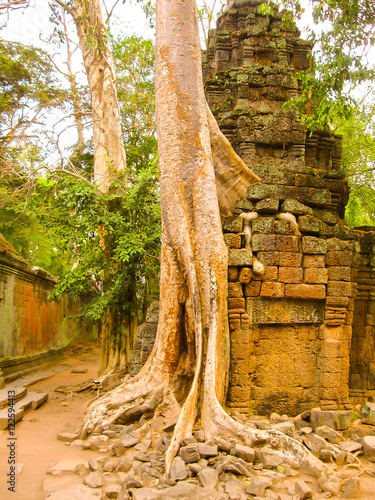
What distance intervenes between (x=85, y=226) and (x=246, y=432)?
390cm

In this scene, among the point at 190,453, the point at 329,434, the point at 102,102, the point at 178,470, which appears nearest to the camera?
the point at 178,470

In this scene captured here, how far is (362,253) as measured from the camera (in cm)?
540

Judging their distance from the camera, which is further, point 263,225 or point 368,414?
point 263,225

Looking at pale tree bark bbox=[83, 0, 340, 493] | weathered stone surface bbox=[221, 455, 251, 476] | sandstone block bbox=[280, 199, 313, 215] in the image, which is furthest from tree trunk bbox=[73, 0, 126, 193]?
weathered stone surface bbox=[221, 455, 251, 476]

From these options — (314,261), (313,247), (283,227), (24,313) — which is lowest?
(24,313)

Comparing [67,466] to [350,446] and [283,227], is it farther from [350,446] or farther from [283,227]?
[283,227]

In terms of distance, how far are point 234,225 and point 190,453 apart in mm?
2358

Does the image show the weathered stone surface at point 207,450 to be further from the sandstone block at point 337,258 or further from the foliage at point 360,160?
the foliage at point 360,160

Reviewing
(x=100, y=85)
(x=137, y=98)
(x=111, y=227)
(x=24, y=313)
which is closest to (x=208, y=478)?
(x=111, y=227)

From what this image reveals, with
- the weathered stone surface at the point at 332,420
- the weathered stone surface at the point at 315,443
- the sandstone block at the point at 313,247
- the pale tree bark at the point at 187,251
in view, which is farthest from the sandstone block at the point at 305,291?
the weathered stone surface at the point at 315,443

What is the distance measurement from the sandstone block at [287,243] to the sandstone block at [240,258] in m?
0.36

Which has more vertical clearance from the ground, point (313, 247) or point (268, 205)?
point (268, 205)

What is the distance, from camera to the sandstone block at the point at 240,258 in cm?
436

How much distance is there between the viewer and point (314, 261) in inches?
178
